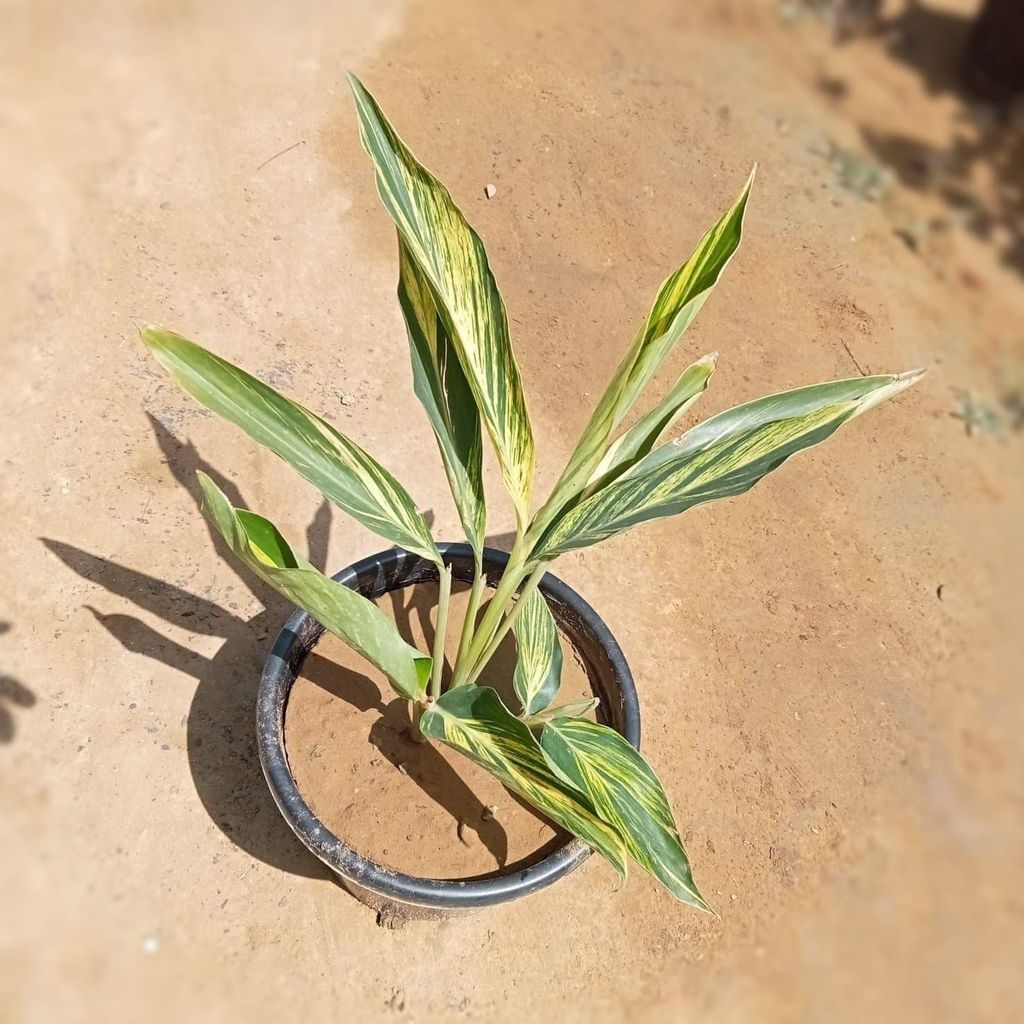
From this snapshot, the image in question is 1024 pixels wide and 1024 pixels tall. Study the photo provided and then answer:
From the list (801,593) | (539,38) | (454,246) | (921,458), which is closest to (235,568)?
(454,246)

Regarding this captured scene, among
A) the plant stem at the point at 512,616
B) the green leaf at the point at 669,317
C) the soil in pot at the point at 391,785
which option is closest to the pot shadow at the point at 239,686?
the soil in pot at the point at 391,785

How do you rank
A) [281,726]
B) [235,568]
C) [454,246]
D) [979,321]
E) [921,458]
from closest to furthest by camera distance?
[454,246]
[281,726]
[235,568]
[921,458]
[979,321]

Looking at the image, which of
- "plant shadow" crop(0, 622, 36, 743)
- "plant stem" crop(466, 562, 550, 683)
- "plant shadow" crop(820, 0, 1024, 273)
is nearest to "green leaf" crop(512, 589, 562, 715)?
"plant stem" crop(466, 562, 550, 683)

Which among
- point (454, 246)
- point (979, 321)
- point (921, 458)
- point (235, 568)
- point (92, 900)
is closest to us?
point (454, 246)

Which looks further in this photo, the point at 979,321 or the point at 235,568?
the point at 979,321

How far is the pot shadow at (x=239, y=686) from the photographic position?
4.76 ft

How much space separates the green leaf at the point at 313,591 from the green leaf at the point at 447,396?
0.20m

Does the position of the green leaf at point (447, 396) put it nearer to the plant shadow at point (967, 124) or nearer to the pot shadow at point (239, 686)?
the pot shadow at point (239, 686)

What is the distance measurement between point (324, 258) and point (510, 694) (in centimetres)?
130

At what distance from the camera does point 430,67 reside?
109 inches

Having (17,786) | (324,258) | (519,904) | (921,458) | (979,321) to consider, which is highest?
(979,321)

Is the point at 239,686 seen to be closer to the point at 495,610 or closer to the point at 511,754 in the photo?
the point at 495,610

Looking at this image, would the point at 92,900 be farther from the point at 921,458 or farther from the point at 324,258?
the point at 921,458

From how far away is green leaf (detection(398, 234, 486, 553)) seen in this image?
1.14 m
